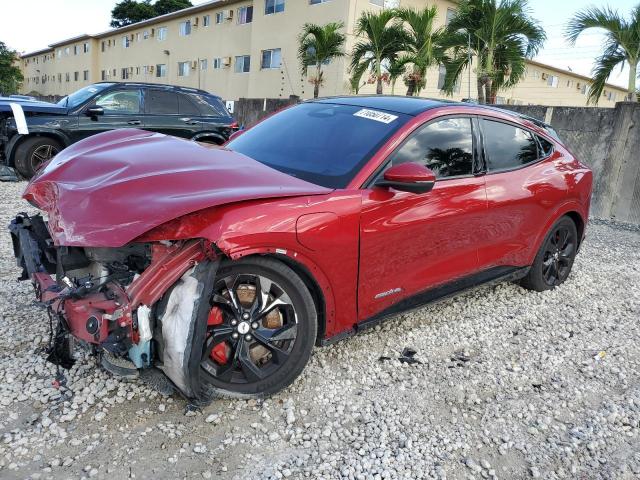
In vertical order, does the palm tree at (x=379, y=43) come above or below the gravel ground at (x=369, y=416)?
above

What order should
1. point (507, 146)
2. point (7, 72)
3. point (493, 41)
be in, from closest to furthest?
point (507, 146) < point (493, 41) < point (7, 72)

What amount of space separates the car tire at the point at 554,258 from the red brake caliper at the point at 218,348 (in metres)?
3.10

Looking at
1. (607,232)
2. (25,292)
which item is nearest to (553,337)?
(25,292)

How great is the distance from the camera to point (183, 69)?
32.5m

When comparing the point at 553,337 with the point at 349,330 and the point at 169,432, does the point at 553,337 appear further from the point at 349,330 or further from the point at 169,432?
the point at 169,432

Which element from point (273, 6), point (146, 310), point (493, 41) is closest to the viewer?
point (146, 310)

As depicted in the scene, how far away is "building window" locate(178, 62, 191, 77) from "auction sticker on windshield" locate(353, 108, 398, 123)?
31.3 m

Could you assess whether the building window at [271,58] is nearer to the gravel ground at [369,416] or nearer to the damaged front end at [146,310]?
the gravel ground at [369,416]

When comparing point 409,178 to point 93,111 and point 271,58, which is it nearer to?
point 93,111

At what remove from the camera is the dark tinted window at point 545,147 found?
14.3 feet

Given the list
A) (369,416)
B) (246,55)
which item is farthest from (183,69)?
(369,416)

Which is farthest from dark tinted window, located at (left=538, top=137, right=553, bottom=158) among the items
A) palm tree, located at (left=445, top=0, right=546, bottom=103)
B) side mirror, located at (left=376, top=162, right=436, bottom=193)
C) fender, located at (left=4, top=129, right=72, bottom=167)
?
palm tree, located at (left=445, top=0, right=546, bottom=103)

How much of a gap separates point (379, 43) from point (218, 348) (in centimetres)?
1484

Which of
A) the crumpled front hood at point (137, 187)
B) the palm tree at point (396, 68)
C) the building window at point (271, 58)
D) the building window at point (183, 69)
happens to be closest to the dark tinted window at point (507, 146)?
the crumpled front hood at point (137, 187)
